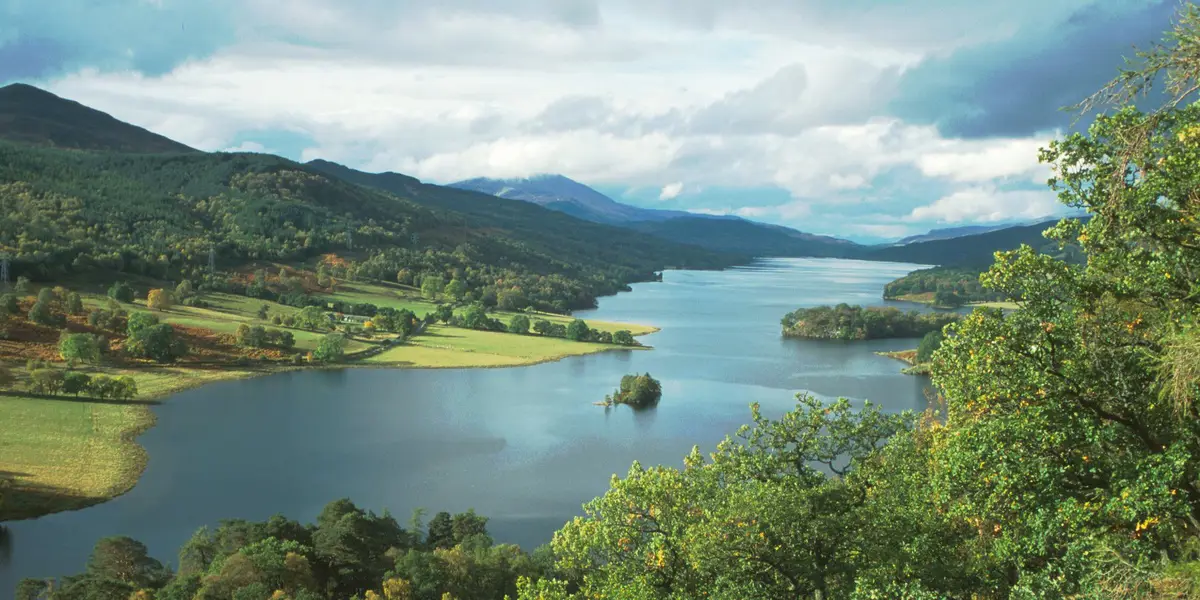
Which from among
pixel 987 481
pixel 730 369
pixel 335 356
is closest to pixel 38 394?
pixel 335 356

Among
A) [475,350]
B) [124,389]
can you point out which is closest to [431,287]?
[475,350]

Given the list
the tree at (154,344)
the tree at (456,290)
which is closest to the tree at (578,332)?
the tree at (456,290)

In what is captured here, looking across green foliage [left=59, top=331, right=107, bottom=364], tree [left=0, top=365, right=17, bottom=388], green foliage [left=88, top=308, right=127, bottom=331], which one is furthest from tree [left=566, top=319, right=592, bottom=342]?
tree [left=0, top=365, right=17, bottom=388]

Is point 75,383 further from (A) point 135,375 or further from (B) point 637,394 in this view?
(B) point 637,394

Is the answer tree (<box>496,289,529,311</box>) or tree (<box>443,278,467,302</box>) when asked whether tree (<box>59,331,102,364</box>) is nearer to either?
tree (<box>443,278,467,302</box>)

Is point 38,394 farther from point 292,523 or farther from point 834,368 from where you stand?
point 834,368

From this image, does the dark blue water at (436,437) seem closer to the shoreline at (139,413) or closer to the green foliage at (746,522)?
the shoreline at (139,413)
